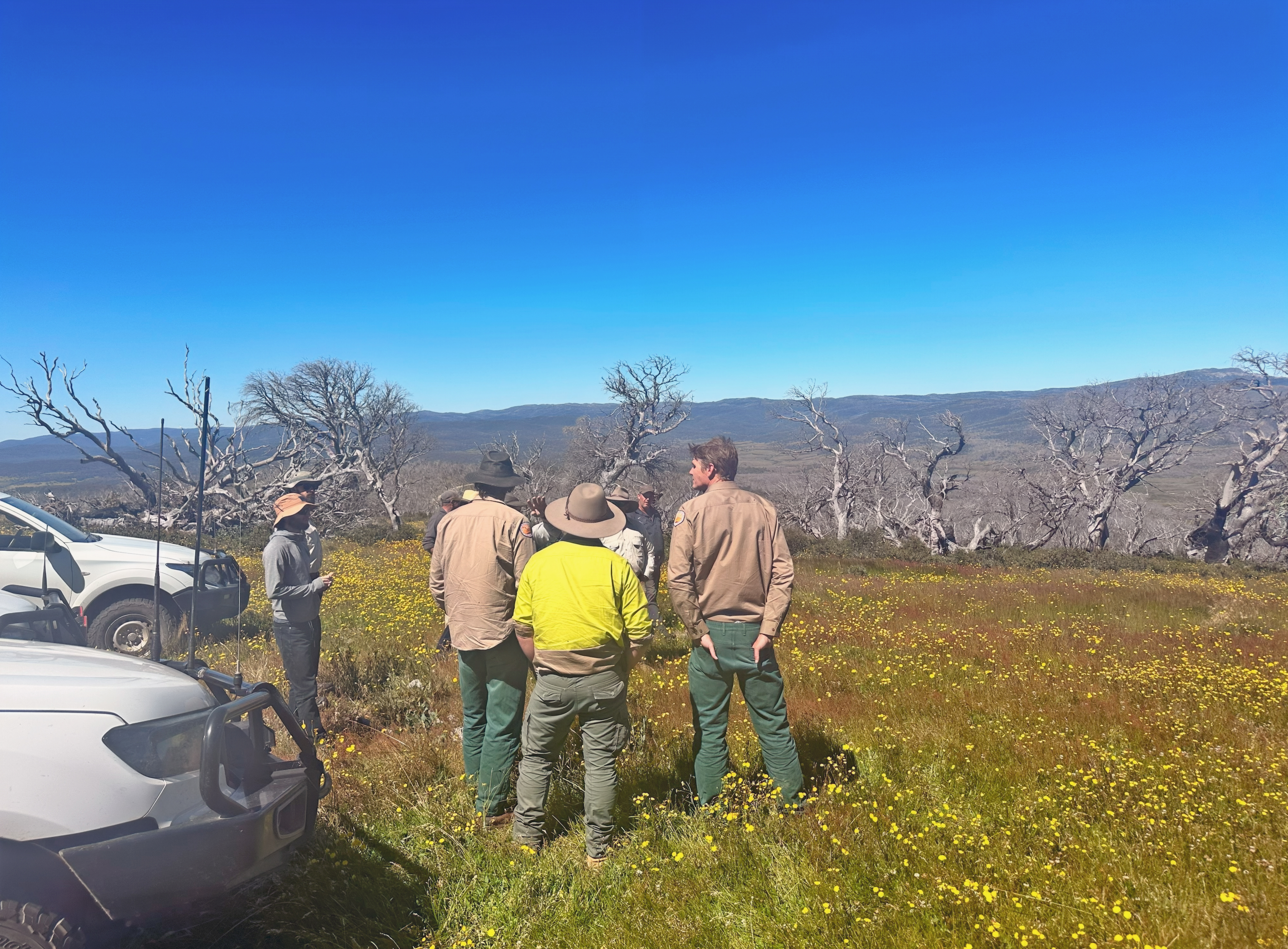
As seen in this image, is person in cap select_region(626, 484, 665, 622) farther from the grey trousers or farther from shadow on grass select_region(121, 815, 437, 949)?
shadow on grass select_region(121, 815, 437, 949)

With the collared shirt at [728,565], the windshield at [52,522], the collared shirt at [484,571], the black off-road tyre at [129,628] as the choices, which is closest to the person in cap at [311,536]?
the collared shirt at [484,571]

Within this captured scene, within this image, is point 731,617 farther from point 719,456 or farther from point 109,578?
point 109,578

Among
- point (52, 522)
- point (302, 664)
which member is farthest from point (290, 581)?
point (52, 522)

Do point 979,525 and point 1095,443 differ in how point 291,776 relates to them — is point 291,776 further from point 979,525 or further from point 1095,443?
point 1095,443

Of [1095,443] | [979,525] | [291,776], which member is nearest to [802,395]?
[979,525]

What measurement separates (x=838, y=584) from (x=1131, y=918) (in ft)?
40.5

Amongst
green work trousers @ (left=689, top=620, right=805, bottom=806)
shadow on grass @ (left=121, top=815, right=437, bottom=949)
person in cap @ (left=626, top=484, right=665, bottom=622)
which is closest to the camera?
shadow on grass @ (left=121, top=815, right=437, bottom=949)

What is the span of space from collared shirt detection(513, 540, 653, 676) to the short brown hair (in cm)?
94

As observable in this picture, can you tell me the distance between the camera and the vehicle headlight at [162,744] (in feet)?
8.40

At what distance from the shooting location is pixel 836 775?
485 centimetres

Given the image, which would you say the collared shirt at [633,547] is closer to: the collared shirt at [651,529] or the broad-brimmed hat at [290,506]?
the collared shirt at [651,529]

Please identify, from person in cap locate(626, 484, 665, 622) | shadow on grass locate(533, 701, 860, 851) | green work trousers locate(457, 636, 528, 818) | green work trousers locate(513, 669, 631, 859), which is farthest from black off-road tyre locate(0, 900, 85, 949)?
person in cap locate(626, 484, 665, 622)

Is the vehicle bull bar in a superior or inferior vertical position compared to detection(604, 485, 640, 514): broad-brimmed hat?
inferior

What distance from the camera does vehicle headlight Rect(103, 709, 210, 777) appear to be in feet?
8.40
